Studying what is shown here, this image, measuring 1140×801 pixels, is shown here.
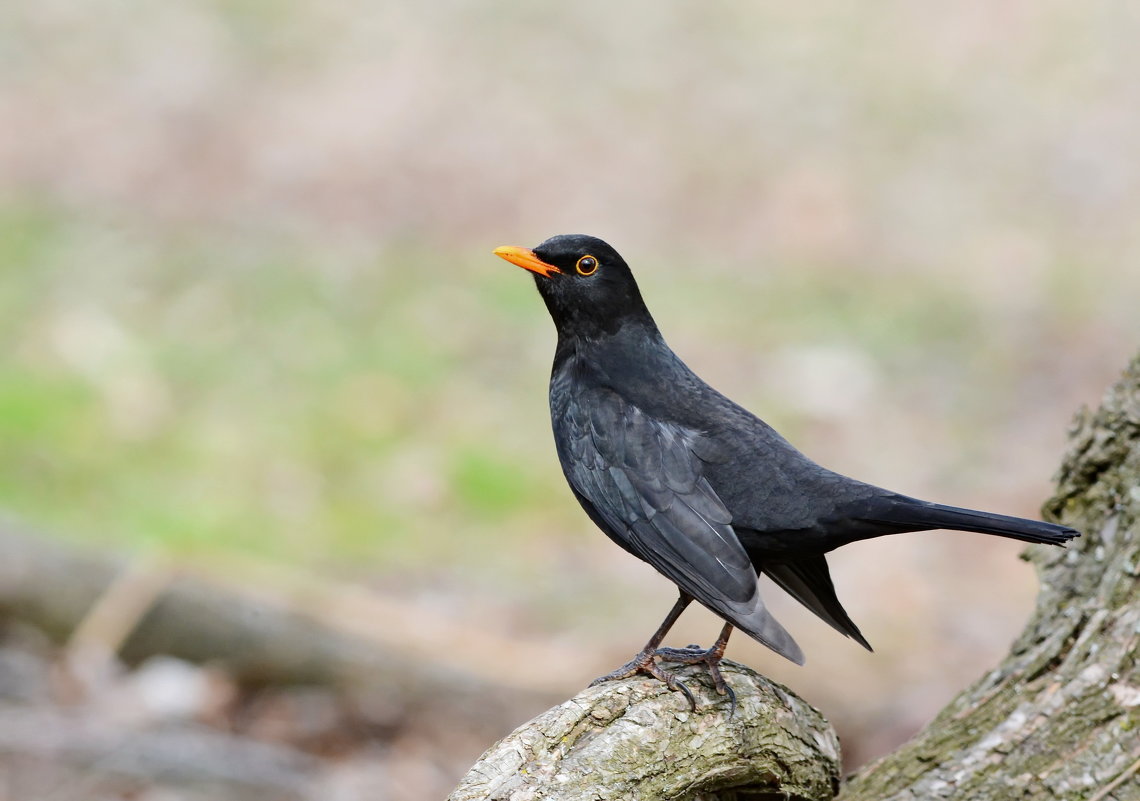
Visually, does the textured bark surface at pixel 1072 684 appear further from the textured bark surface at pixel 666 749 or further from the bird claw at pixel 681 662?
the bird claw at pixel 681 662

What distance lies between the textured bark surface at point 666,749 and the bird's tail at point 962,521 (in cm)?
57

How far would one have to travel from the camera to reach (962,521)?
10.6 feet

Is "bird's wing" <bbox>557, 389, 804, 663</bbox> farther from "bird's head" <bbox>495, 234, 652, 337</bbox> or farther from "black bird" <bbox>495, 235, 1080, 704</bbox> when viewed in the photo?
"bird's head" <bbox>495, 234, 652, 337</bbox>

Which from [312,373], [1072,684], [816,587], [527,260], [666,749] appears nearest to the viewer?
[666,749]

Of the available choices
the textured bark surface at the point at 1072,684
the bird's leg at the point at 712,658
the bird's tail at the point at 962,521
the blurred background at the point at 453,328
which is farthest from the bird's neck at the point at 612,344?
the blurred background at the point at 453,328

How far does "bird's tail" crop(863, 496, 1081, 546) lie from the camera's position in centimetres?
312

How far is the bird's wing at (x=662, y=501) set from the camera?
354 cm

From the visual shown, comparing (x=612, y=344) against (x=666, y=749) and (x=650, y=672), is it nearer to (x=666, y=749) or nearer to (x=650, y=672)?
(x=650, y=672)

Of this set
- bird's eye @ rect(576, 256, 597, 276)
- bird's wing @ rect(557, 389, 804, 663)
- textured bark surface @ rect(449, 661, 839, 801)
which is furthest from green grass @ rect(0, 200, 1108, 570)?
textured bark surface @ rect(449, 661, 839, 801)

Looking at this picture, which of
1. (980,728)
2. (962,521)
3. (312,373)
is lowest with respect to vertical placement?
(980,728)

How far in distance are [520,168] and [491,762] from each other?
34.7 feet

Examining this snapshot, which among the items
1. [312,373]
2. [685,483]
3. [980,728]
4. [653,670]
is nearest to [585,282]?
[685,483]

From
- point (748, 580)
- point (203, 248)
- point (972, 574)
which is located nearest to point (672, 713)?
point (748, 580)

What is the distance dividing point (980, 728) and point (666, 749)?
3.16ft
